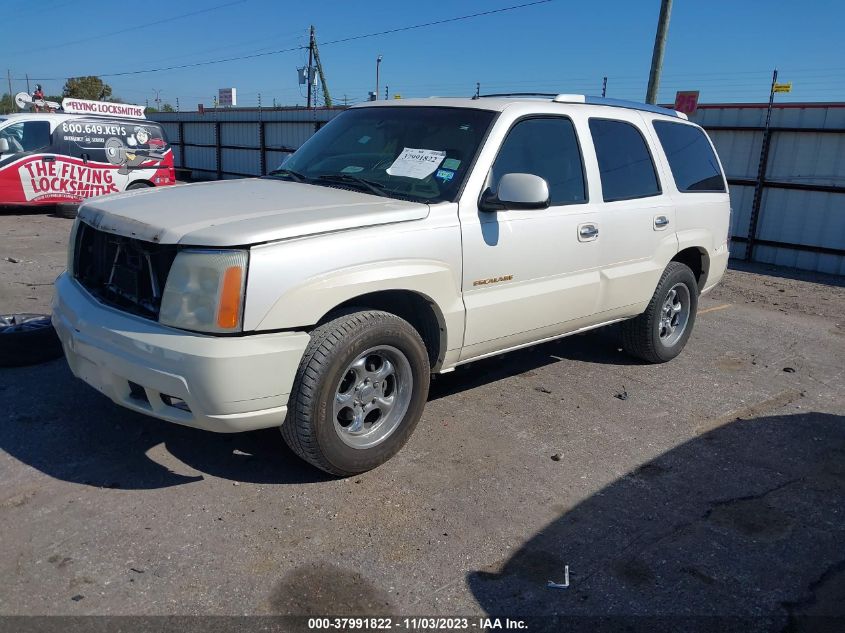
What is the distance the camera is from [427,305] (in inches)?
150

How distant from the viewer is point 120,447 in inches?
152

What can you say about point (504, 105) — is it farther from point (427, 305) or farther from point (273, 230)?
point (273, 230)

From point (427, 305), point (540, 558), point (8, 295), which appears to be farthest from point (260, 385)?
point (8, 295)

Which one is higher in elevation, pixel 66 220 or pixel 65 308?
pixel 65 308

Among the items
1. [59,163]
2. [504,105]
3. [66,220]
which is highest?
[504,105]

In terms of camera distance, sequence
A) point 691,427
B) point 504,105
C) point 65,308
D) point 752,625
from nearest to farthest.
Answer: point 752,625 → point 65,308 → point 504,105 → point 691,427

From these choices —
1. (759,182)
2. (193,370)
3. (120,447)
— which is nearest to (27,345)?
(120,447)

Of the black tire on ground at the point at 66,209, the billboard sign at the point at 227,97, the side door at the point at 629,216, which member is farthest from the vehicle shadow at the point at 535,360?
the billboard sign at the point at 227,97

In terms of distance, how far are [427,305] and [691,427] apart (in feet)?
6.81

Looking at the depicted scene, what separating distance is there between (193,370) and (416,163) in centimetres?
186

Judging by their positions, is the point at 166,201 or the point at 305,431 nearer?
the point at 305,431

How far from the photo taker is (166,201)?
12.1 ft

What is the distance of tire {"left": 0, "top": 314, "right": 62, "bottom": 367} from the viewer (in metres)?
4.84

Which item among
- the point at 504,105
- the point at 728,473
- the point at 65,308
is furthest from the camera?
the point at 504,105
